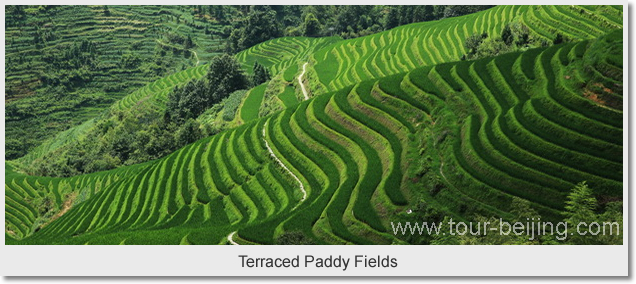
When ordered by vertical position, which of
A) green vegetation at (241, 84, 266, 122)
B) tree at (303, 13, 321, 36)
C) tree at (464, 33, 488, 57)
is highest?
tree at (464, 33, 488, 57)

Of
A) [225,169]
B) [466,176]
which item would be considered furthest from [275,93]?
[466,176]

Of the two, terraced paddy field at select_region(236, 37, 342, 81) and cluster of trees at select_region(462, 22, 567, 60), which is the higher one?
cluster of trees at select_region(462, 22, 567, 60)

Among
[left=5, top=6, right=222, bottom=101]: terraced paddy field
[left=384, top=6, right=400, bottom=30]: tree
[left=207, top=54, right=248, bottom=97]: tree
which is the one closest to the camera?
[left=207, top=54, right=248, bottom=97]: tree

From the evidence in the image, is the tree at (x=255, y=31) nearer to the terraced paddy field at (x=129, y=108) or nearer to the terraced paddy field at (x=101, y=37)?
the terraced paddy field at (x=101, y=37)

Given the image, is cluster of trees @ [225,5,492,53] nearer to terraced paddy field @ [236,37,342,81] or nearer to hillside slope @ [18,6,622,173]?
terraced paddy field @ [236,37,342,81]

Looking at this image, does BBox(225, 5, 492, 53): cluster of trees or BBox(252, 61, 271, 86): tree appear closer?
BBox(252, 61, 271, 86): tree

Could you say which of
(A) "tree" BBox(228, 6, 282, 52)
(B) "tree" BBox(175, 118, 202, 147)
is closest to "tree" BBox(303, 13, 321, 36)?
(A) "tree" BBox(228, 6, 282, 52)

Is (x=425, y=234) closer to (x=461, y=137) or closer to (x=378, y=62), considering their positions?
(x=461, y=137)
